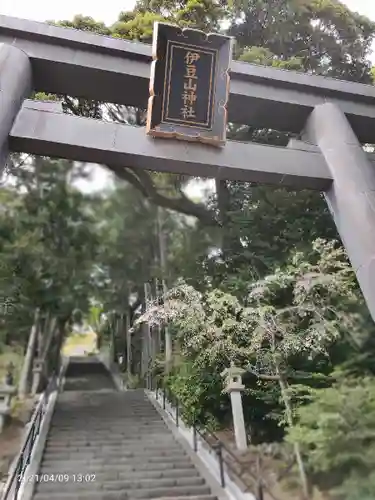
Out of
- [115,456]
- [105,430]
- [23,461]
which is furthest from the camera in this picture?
[105,430]

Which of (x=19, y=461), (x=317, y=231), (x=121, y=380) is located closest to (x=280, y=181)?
(x=317, y=231)

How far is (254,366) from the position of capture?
178 inches

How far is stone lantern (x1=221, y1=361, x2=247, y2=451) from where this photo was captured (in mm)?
4504

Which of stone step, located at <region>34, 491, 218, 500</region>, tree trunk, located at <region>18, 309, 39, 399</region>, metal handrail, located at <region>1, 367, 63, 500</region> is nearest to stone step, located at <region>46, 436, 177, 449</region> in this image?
metal handrail, located at <region>1, 367, 63, 500</region>

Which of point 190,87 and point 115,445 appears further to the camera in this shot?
point 115,445

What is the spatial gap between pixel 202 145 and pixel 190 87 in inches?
24.4

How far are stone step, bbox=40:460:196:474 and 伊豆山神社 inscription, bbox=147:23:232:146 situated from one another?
11.5 feet

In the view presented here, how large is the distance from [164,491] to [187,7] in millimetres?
6772

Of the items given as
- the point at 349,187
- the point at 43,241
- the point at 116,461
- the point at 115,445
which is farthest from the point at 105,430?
the point at 349,187

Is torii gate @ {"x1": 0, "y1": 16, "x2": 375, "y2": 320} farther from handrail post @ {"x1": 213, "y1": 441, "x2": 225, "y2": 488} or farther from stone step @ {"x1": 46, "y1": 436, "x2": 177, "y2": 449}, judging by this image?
stone step @ {"x1": 46, "y1": 436, "x2": 177, "y2": 449}

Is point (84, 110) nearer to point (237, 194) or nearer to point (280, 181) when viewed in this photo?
point (237, 194)

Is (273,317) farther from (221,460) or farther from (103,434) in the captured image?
(103,434)

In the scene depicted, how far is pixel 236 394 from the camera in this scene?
4.63 m

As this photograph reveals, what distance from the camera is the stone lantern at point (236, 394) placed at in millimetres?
4504
